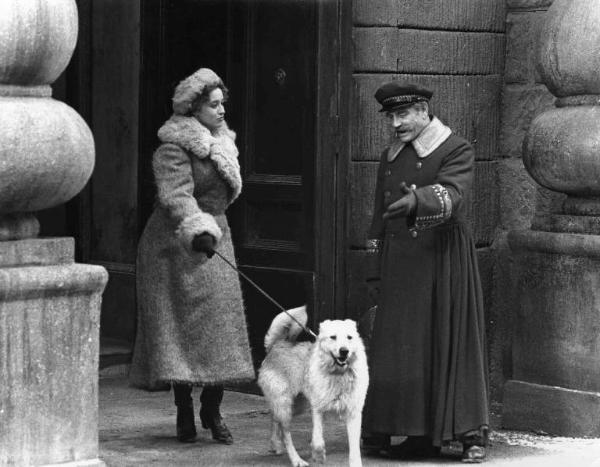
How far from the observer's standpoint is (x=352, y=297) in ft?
29.0

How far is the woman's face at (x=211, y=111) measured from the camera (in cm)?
783

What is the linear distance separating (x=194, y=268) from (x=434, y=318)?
3.91 feet

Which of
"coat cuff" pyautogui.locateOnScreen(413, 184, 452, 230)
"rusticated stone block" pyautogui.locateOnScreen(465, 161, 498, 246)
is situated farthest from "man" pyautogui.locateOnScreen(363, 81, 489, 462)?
"rusticated stone block" pyautogui.locateOnScreen(465, 161, 498, 246)

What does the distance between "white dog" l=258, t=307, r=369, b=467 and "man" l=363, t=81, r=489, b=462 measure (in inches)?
17.3

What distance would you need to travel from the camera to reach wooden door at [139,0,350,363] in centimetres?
884

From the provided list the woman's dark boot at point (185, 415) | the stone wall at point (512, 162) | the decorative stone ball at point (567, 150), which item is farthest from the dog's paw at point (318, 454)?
the stone wall at point (512, 162)

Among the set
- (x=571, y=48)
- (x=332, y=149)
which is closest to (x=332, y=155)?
(x=332, y=149)

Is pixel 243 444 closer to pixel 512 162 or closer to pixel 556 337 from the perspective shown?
pixel 556 337

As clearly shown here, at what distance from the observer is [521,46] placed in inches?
369

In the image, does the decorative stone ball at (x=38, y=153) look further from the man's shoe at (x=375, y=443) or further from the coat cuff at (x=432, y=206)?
the man's shoe at (x=375, y=443)

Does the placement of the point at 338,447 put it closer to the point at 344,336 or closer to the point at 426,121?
the point at 344,336

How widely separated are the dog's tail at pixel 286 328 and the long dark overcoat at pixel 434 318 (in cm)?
46

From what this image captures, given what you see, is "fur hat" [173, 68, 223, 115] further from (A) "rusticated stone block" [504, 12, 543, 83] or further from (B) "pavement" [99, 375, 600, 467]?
(A) "rusticated stone block" [504, 12, 543, 83]

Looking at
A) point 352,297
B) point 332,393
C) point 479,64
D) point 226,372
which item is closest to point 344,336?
point 332,393
